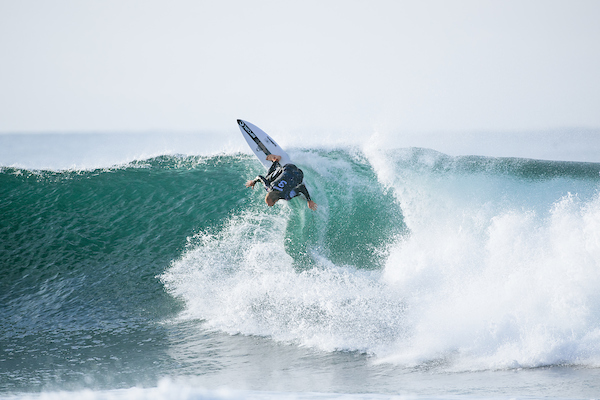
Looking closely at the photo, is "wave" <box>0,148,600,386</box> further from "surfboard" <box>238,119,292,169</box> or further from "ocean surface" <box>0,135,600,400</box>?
"surfboard" <box>238,119,292,169</box>

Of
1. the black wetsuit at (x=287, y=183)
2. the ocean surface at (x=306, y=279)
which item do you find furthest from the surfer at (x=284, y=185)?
the ocean surface at (x=306, y=279)

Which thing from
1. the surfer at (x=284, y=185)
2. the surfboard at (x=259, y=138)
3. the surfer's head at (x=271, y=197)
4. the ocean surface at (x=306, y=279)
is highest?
the surfboard at (x=259, y=138)

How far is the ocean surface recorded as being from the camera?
4.90 meters

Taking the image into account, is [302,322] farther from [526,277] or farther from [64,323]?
[64,323]

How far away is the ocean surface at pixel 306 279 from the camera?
193 inches

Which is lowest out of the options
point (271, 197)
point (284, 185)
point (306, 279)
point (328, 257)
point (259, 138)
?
point (306, 279)

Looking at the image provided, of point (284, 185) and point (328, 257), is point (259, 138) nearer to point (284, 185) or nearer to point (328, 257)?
point (284, 185)

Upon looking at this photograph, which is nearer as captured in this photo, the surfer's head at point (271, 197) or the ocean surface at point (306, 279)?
the ocean surface at point (306, 279)

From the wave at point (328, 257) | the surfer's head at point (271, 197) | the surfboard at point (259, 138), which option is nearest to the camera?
the wave at point (328, 257)

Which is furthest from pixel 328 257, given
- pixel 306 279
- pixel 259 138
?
pixel 259 138

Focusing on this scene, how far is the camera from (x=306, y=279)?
22.5 feet

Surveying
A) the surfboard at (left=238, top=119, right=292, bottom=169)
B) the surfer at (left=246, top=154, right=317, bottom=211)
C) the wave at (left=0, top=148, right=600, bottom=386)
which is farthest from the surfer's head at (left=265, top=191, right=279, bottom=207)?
the surfboard at (left=238, top=119, right=292, bottom=169)

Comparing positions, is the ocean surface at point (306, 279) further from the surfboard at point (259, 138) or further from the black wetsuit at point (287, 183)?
the black wetsuit at point (287, 183)

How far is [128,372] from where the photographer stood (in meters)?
5.14
